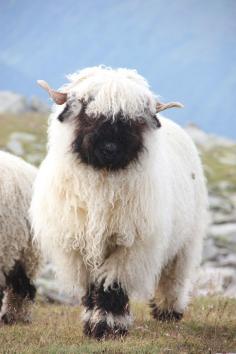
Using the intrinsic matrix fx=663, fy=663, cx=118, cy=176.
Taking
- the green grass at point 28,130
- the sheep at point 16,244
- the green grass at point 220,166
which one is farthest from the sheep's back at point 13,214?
the green grass at point 220,166

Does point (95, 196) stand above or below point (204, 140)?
below

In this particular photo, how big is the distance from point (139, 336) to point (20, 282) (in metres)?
2.10

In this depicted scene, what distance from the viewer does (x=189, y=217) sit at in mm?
8258

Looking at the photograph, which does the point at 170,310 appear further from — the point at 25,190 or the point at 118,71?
the point at 118,71

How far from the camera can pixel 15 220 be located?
26.3 feet

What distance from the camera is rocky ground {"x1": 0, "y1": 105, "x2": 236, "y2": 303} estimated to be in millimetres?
13984

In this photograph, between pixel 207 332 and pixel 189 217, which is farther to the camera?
pixel 189 217

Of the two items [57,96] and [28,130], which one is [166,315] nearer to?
[57,96]

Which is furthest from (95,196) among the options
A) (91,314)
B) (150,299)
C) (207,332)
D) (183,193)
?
(150,299)

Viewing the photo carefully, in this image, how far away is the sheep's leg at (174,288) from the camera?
8.68m

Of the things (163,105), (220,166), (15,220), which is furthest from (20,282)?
(220,166)

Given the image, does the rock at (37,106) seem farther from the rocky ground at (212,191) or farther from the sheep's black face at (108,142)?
the sheep's black face at (108,142)

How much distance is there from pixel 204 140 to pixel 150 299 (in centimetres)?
8262

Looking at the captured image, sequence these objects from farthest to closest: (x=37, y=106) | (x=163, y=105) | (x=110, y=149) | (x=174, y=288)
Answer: (x=37, y=106), (x=174, y=288), (x=163, y=105), (x=110, y=149)
